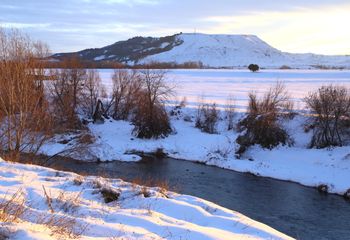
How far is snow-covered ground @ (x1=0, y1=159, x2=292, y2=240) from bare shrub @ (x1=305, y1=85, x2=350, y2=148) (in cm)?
2412

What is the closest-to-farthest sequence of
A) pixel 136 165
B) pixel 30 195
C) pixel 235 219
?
pixel 30 195 < pixel 235 219 < pixel 136 165

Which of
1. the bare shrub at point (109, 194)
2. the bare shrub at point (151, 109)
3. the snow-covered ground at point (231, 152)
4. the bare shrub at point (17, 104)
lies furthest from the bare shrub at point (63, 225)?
the bare shrub at point (151, 109)

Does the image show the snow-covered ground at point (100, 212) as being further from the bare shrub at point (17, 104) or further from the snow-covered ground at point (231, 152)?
the snow-covered ground at point (231, 152)

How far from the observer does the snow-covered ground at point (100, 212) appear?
735cm

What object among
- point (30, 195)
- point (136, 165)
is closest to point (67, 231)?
point (30, 195)

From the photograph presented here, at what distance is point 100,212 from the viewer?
9789mm

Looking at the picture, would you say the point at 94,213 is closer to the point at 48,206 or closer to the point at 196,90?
the point at 48,206

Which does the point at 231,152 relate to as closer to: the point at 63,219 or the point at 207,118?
the point at 207,118

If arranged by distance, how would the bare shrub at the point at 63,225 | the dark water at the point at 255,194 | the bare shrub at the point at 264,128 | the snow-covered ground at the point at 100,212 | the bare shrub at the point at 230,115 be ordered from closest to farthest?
the bare shrub at the point at 63,225
the snow-covered ground at the point at 100,212
the dark water at the point at 255,194
the bare shrub at the point at 264,128
the bare shrub at the point at 230,115

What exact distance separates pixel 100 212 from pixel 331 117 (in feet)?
94.1

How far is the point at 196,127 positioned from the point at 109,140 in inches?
352

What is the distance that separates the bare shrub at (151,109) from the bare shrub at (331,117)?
14.0m

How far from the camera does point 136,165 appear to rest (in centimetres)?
3228

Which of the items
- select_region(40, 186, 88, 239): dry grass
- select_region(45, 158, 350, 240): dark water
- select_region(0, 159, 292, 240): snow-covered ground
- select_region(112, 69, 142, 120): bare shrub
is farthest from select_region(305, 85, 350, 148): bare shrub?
select_region(40, 186, 88, 239): dry grass
